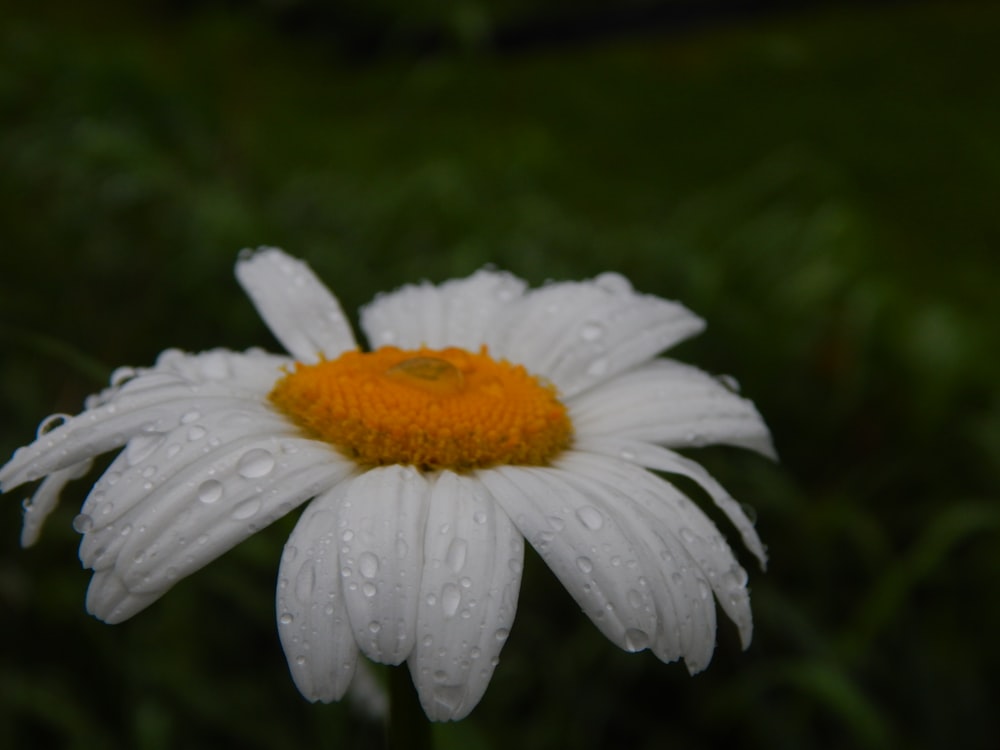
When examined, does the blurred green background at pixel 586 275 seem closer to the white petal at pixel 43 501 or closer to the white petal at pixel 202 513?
the white petal at pixel 43 501

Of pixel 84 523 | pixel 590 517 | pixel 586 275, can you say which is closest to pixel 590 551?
pixel 590 517

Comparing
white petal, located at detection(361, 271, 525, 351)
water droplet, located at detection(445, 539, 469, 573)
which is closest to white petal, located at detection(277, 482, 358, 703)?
water droplet, located at detection(445, 539, 469, 573)

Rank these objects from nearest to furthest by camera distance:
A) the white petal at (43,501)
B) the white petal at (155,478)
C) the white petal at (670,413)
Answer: the white petal at (155,478) → the white petal at (43,501) → the white petal at (670,413)

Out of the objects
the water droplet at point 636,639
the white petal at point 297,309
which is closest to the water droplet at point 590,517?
the water droplet at point 636,639

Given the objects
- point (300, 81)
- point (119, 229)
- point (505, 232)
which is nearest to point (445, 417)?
point (505, 232)

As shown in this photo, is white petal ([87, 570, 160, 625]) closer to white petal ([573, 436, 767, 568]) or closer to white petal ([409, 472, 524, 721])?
white petal ([409, 472, 524, 721])

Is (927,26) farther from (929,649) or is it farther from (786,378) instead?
(929,649)

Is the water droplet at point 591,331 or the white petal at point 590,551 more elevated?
the white petal at point 590,551
